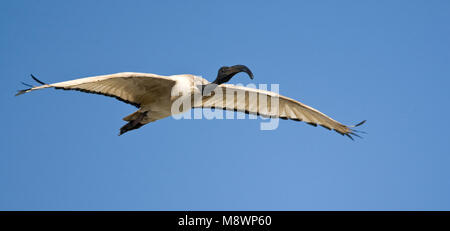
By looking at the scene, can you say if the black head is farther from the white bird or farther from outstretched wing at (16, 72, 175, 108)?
outstretched wing at (16, 72, 175, 108)

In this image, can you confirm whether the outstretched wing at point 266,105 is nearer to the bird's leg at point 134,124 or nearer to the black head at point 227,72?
the black head at point 227,72

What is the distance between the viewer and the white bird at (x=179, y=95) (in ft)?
37.6

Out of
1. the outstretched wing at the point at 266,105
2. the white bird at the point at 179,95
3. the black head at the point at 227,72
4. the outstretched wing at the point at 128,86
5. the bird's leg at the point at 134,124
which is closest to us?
the outstretched wing at the point at 128,86

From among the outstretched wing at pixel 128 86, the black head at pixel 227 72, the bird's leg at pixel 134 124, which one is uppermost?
the black head at pixel 227 72

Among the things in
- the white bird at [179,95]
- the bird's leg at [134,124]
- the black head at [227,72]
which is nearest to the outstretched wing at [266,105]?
the white bird at [179,95]

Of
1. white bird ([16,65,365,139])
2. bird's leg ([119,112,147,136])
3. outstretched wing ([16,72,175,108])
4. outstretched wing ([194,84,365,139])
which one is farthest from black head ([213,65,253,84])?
bird's leg ([119,112,147,136])

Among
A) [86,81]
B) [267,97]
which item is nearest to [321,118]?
[267,97]

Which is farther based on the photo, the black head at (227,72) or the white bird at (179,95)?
the black head at (227,72)

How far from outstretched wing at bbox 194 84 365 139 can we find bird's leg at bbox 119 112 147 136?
141 cm

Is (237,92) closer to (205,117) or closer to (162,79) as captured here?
(205,117)

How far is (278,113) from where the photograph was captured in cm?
1384

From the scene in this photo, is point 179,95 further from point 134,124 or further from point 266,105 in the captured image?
point 266,105

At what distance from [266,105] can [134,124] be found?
3221mm
